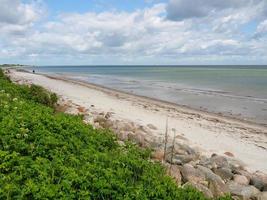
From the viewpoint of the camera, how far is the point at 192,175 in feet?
25.2

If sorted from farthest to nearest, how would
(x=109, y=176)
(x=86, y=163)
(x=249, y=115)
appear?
(x=249, y=115) → (x=86, y=163) → (x=109, y=176)

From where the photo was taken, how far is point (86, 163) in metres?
6.37

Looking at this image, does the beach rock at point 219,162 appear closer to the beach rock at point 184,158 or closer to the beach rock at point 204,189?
the beach rock at point 184,158

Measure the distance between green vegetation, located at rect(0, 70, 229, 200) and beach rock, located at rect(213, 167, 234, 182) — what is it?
6.45 ft

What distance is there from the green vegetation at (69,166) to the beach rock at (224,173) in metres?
1.97

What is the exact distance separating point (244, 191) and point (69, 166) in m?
3.63

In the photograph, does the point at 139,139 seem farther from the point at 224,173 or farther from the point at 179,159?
the point at 224,173

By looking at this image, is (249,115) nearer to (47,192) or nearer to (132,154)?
(132,154)

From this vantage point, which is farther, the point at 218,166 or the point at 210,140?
the point at 210,140

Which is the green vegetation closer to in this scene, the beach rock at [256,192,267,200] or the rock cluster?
the rock cluster

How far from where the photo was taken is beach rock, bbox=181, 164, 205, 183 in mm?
7523

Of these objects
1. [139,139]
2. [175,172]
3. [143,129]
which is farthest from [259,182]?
[143,129]

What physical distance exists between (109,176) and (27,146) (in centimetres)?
181

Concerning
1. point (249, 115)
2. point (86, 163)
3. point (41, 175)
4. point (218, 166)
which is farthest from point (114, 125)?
point (249, 115)
